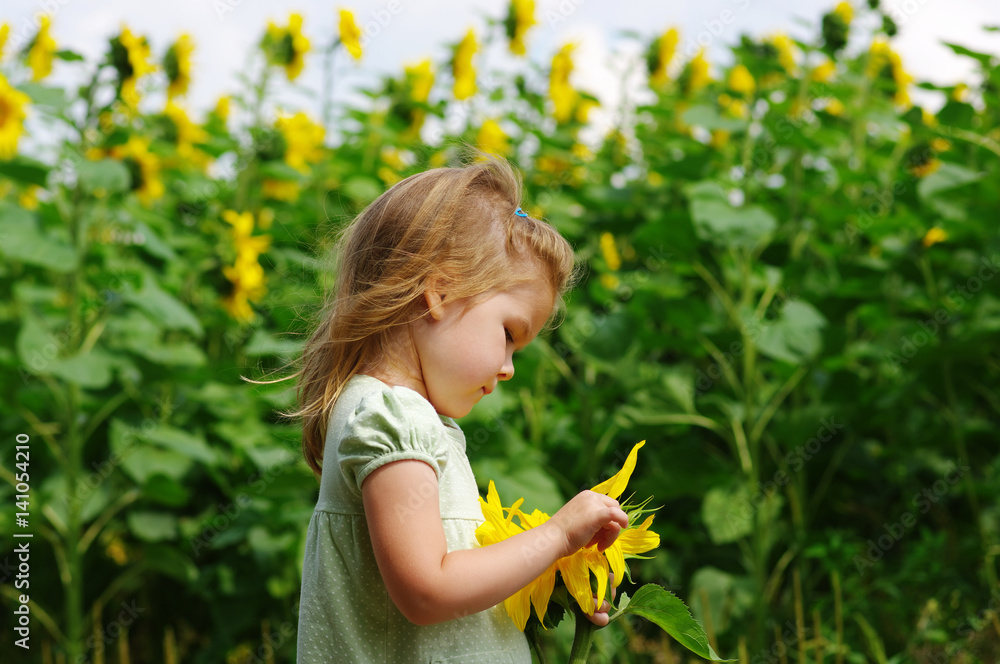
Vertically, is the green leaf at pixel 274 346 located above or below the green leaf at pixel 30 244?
below

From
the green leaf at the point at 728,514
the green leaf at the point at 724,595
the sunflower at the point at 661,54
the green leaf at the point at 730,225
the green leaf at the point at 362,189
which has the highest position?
the sunflower at the point at 661,54

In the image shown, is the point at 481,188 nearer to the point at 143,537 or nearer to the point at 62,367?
the point at 62,367

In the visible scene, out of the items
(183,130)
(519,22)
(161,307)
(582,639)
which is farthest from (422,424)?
(183,130)

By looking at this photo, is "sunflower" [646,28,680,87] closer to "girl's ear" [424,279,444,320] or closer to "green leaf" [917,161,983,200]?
"green leaf" [917,161,983,200]

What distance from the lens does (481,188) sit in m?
1.08

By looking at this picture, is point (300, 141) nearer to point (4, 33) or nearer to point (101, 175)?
point (101, 175)

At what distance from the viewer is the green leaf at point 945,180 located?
7.71 feet

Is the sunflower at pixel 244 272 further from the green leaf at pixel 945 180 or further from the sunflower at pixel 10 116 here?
the green leaf at pixel 945 180

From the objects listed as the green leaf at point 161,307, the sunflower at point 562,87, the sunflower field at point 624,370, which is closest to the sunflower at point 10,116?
the sunflower field at point 624,370

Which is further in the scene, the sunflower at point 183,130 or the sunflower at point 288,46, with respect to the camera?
the sunflower at point 183,130

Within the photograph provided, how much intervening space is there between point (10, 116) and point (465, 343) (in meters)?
2.68

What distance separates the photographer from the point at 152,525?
8.79ft

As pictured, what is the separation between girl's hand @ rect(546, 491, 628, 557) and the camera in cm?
83

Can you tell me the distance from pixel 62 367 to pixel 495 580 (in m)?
1.85
